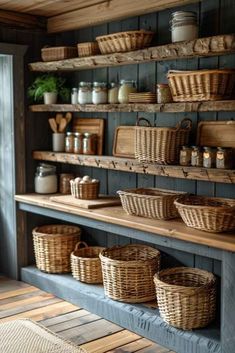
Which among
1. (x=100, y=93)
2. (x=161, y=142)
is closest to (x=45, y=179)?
(x=100, y=93)

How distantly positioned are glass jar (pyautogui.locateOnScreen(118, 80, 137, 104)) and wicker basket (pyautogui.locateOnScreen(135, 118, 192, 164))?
32cm

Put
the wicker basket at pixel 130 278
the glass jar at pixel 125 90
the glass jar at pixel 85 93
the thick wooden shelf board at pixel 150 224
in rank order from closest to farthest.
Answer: the thick wooden shelf board at pixel 150 224 → the wicker basket at pixel 130 278 → the glass jar at pixel 125 90 → the glass jar at pixel 85 93

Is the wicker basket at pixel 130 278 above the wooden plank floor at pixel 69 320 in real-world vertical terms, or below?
above

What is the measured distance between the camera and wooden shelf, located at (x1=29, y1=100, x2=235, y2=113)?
9.07 ft

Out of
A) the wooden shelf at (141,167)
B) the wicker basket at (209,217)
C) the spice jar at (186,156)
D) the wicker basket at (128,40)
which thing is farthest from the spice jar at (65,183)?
the wicker basket at (209,217)

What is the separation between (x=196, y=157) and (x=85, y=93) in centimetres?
113

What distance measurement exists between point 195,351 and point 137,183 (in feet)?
4.20

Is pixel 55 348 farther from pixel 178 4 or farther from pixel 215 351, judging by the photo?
pixel 178 4

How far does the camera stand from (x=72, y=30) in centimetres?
405

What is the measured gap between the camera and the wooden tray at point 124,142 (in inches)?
140

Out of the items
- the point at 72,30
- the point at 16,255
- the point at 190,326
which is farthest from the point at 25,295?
the point at 72,30

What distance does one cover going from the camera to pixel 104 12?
3.58m

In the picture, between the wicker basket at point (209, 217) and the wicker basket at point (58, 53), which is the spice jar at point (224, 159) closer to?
the wicker basket at point (209, 217)

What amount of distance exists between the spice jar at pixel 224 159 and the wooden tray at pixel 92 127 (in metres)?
1.20
